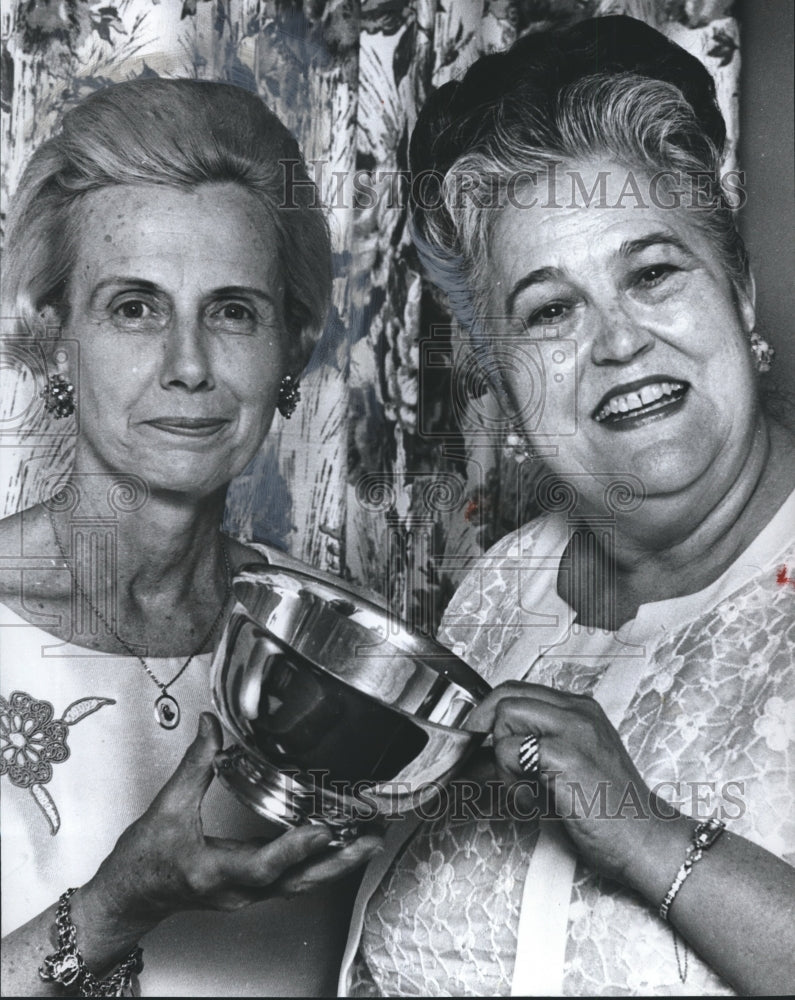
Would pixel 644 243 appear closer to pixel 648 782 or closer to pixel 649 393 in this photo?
pixel 649 393

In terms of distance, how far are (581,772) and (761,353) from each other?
0.59 metres

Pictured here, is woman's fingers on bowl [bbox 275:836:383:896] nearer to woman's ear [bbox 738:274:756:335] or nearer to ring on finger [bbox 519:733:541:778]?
ring on finger [bbox 519:733:541:778]

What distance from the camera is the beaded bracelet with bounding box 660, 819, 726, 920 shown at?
1.39 m

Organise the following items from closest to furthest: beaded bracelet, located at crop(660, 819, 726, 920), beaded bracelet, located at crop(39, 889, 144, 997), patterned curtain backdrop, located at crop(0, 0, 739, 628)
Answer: beaded bracelet, located at crop(660, 819, 726, 920) < beaded bracelet, located at crop(39, 889, 144, 997) < patterned curtain backdrop, located at crop(0, 0, 739, 628)

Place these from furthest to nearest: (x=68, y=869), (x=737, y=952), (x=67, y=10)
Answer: (x=67, y=10) < (x=68, y=869) < (x=737, y=952)

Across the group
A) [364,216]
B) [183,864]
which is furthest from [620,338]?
[183,864]

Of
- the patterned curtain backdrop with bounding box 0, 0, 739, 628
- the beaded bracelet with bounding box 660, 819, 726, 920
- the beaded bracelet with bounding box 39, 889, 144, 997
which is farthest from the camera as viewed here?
the patterned curtain backdrop with bounding box 0, 0, 739, 628

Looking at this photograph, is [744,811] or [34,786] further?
[34,786]

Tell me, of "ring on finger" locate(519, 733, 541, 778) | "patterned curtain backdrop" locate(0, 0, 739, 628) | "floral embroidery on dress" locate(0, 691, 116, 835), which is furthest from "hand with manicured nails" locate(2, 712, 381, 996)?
"patterned curtain backdrop" locate(0, 0, 739, 628)

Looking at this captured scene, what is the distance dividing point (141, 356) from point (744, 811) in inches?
36.6

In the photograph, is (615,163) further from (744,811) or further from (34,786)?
(34,786)

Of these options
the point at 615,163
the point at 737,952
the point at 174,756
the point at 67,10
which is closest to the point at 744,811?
the point at 737,952

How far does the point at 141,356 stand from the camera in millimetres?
1571

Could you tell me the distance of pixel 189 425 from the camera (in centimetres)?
160
